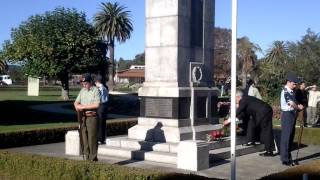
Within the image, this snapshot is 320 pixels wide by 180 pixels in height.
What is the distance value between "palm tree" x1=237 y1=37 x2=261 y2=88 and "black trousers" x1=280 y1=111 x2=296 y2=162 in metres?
66.6

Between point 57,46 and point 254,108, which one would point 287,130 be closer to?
point 254,108

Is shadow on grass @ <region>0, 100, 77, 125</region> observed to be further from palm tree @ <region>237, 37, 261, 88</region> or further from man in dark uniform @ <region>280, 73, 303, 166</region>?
palm tree @ <region>237, 37, 261, 88</region>

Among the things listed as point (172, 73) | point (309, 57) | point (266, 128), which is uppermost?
point (309, 57)

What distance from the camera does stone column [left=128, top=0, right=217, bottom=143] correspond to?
1299 centimetres

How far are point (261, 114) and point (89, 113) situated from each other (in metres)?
4.51

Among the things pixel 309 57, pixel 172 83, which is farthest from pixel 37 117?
pixel 309 57

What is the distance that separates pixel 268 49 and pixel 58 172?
7949cm

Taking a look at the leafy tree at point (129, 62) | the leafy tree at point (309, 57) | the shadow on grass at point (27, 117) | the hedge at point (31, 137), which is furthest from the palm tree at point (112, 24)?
the leafy tree at point (129, 62)

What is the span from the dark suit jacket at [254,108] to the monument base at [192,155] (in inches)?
88.1

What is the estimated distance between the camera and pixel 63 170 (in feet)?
29.6

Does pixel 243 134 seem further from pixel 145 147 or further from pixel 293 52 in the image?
pixel 293 52

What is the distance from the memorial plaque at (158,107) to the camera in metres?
13.0

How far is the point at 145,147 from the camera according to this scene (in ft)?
41.7

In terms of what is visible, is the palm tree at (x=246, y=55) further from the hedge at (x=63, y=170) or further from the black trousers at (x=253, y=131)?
the hedge at (x=63, y=170)
